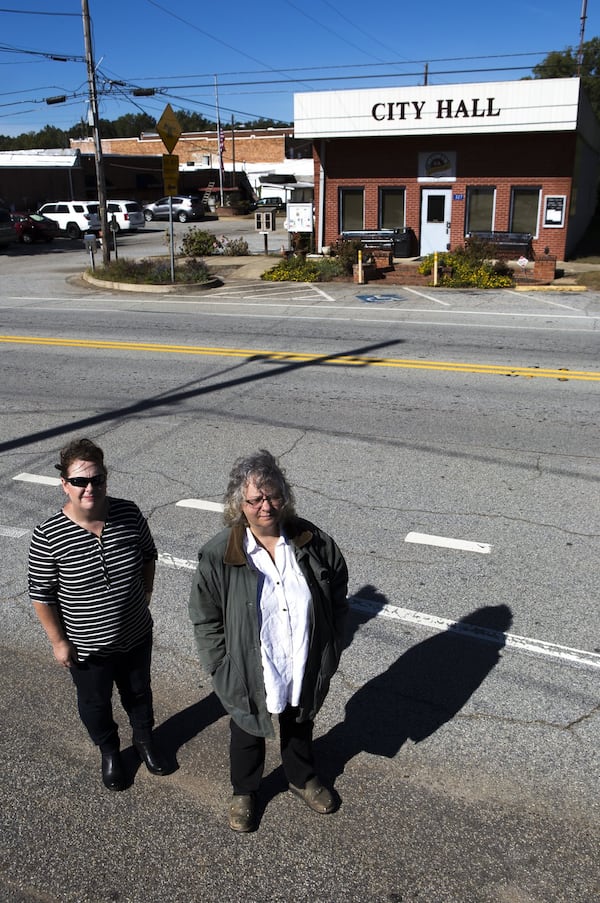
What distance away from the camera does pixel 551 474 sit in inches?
294

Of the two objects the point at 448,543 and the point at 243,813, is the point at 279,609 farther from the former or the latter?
the point at 448,543

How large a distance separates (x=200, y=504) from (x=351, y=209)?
22.7 metres

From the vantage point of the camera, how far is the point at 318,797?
355cm

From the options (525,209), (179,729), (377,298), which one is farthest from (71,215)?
(179,729)

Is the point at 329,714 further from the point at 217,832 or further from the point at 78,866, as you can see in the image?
the point at 78,866

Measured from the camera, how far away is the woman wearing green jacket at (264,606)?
329 centimetres

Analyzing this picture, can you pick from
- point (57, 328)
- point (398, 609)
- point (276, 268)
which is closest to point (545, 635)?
point (398, 609)

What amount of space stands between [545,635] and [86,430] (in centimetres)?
589

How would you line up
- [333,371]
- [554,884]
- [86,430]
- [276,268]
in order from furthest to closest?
[276,268]
[333,371]
[86,430]
[554,884]

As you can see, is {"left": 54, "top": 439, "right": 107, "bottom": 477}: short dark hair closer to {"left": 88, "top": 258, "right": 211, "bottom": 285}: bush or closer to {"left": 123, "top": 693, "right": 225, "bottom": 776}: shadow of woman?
{"left": 123, "top": 693, "right": 225, "bottom": 776}: shadow of woman

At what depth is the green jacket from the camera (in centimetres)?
330

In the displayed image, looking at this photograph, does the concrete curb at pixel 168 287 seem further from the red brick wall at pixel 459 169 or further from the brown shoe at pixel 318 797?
the brown shoe at pixel 318 797

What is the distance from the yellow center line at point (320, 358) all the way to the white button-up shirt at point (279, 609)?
8641 millimetres

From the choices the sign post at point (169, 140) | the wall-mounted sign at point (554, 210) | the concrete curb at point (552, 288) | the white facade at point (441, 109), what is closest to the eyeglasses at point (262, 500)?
the sign post at point (169, 140)
